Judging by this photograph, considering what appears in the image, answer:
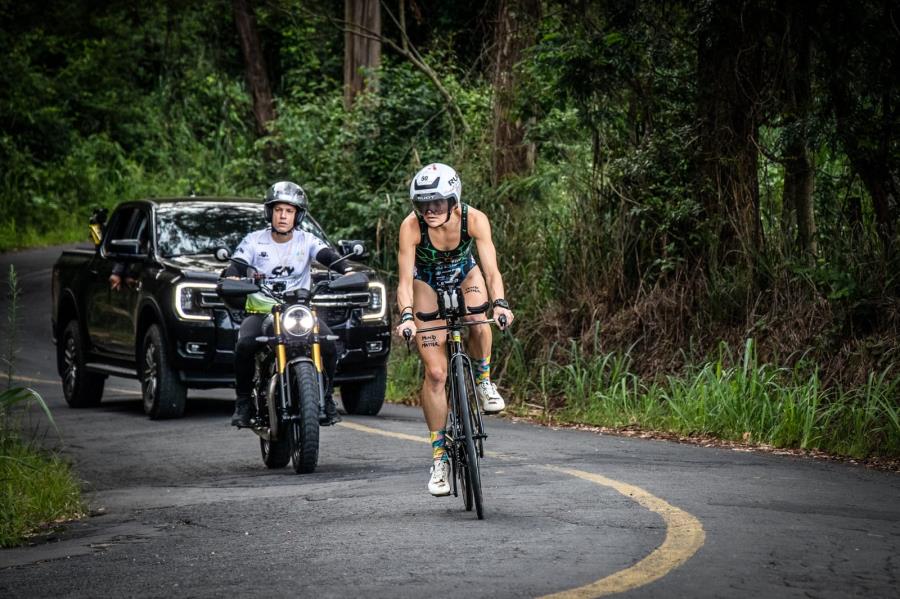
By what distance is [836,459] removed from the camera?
11.1 meters

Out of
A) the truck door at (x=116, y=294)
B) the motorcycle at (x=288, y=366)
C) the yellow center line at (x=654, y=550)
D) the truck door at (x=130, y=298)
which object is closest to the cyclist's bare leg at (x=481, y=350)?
the yellow center line at (x=654, y=550)

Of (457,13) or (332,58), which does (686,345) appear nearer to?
(457,13)

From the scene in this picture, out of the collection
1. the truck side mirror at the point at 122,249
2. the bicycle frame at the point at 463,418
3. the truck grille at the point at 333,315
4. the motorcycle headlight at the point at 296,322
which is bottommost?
the bicycle frame at the point at 463,418

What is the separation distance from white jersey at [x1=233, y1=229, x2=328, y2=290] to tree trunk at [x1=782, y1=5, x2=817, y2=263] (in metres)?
4.98

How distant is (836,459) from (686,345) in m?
3.47

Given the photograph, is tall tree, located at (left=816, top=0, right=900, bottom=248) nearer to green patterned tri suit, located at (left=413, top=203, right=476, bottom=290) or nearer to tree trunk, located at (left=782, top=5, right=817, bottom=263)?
tree trunk, located at (left=782, top=5, right=817, bottom=263)

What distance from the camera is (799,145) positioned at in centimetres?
1388

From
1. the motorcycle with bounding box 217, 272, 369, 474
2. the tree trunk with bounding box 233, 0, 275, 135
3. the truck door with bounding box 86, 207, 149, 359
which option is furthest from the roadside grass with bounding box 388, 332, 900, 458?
the tree trunk with bounding box 233, 0, 275, 135

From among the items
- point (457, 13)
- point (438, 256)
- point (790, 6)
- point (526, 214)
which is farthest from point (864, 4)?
point (457, 13)

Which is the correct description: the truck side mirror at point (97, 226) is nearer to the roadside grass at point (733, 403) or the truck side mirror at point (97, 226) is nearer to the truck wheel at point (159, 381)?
the truck wheel at point (159, 381)

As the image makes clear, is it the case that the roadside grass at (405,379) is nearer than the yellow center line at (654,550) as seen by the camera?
No

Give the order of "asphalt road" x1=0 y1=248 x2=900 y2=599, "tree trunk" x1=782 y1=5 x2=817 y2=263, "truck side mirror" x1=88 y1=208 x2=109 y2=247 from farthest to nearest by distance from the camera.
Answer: "truck side mirror" x1=88 y1=208 x2=109 y2=247 → "tree trunk" x1=782 y1=5 x2=817 y2=263 → "asphalt road" x1=0 y1=248 x2=900 y2=599

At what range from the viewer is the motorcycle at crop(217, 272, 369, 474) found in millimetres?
10117

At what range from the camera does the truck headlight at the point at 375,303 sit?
45.8 ft
